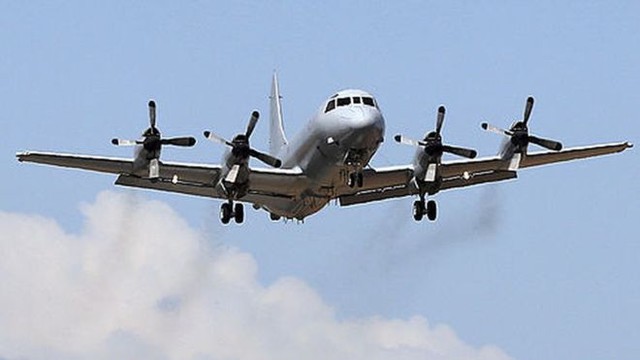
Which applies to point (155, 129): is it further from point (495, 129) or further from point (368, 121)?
point (495, 129)

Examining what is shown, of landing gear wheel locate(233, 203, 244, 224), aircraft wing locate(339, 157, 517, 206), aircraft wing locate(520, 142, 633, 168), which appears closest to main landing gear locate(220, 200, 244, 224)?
landing gear wheel locate(233, 203, 244, 224)

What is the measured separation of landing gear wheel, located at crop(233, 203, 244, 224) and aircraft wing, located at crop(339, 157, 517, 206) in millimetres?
3704

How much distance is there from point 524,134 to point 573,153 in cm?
299

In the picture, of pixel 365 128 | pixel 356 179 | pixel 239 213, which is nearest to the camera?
pixel 365 128

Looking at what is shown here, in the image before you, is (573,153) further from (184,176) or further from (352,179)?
(184,176)

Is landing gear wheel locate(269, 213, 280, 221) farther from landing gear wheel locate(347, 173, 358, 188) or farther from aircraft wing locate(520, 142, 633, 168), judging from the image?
aircraft wing locate(520, 142, 633, 168)

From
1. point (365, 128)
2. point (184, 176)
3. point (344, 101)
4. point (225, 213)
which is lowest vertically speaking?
point (225, 213)

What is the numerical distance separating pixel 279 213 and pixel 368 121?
7.21 meters

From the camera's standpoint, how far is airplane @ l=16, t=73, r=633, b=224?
5388 centimetres

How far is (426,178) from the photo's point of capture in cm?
5622

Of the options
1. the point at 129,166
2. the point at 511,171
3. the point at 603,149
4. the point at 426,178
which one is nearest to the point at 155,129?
the point at 129,166

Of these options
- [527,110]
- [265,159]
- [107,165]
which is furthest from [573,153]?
[107,165]

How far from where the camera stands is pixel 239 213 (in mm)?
56688

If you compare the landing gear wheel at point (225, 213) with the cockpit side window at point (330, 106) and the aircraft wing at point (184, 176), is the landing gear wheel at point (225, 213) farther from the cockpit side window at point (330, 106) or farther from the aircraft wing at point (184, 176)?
the cockpit side window at point (330, 106)
